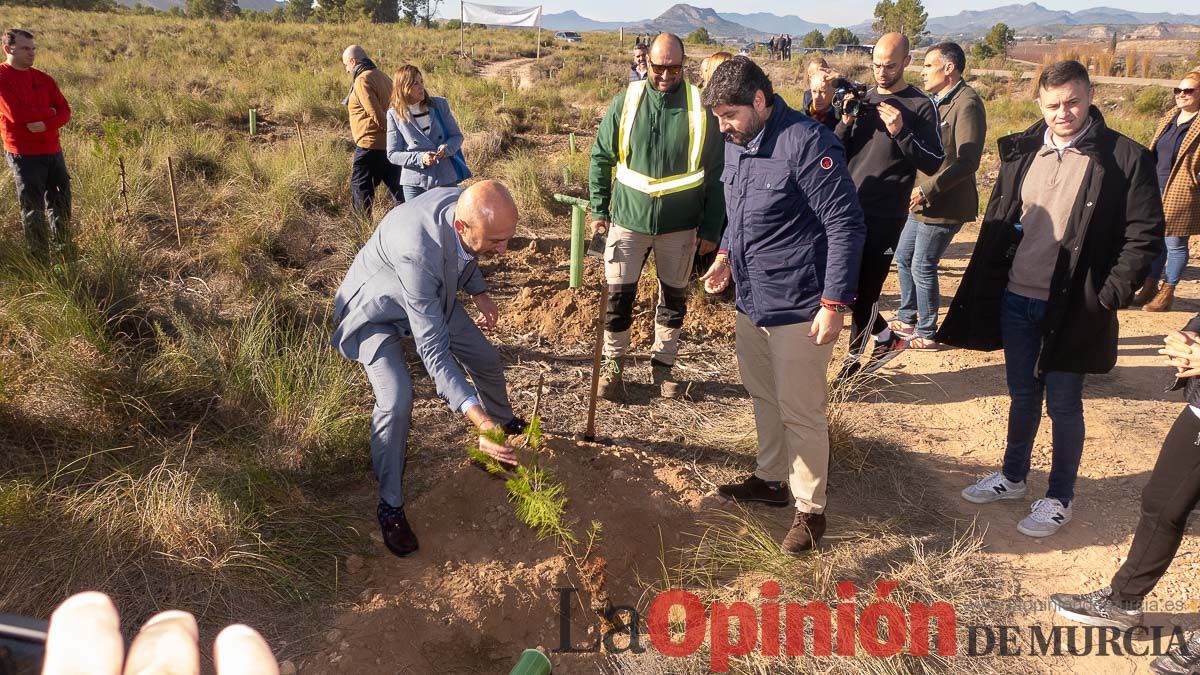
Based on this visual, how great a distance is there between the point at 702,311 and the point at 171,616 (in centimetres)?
537

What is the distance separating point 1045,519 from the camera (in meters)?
3.42

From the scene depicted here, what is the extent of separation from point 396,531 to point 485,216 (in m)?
1.39

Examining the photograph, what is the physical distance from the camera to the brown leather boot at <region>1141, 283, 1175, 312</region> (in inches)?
239

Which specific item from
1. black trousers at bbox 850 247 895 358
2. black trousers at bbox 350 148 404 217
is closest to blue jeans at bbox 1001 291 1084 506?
black trousers at bbox 850 247 895 358

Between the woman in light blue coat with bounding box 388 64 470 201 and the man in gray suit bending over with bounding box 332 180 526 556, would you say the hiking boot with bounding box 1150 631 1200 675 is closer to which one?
the man in gray suit bending over with bounding box 332 180 526 556

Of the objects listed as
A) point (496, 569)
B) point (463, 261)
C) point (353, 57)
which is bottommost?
point (496, 569)

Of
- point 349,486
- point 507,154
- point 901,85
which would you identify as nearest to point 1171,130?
point 901,85

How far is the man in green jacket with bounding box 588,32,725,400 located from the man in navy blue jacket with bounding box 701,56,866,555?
37.5 inches

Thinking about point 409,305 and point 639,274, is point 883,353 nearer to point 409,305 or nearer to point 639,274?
point 639,274

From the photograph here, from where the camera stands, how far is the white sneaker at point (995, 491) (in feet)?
12.0

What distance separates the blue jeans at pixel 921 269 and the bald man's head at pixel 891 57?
3.51 feet

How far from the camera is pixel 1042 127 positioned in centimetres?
328

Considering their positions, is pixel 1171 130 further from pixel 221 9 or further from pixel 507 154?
pixel 221 9

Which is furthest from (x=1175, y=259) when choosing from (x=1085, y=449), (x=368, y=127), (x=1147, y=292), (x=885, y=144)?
(x=368, y=127)
